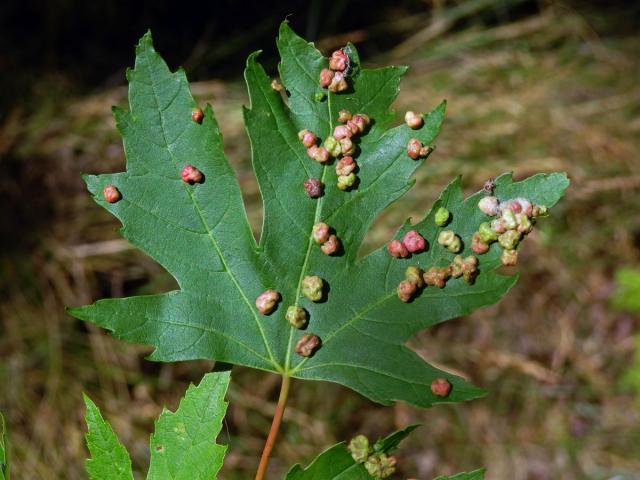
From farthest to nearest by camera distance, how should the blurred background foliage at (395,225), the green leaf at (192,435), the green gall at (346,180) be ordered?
1. the blurred background foliage at (395,225)
2. the green gall at (346,180)
3. the green leaf at (192,435)

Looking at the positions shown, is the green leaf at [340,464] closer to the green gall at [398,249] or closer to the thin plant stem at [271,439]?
the thin plant stem at [271,439]

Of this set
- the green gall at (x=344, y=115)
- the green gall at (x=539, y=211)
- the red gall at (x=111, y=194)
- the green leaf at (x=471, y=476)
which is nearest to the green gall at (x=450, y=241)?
the green gall at (x=539, y=211)

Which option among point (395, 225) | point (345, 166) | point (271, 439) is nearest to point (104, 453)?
point (271, 439)

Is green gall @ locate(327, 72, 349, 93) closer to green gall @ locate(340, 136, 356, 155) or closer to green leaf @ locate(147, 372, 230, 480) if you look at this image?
green gall @ locate(340, 136, 356, 155)

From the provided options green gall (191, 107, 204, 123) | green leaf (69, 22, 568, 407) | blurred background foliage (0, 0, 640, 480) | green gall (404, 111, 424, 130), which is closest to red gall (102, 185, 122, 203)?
green leaf (69, 22, 568, 407)

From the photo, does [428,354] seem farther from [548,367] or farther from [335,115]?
[335,115]

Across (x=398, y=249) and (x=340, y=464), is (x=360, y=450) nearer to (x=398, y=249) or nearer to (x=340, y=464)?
(x=340, y=464)
